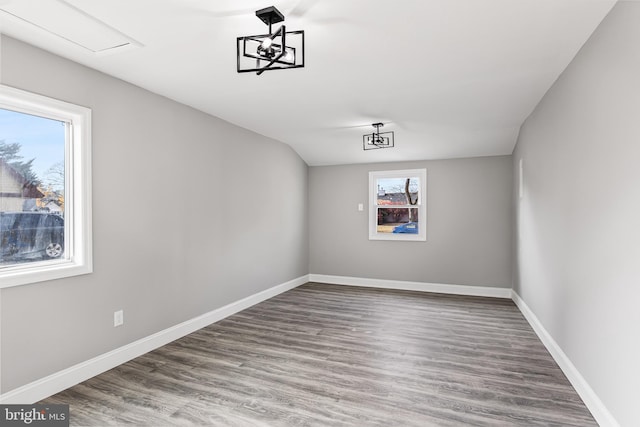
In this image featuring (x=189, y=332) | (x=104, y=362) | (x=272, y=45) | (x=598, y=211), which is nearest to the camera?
(x=272, y=45)

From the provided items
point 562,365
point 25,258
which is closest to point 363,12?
point 25,258

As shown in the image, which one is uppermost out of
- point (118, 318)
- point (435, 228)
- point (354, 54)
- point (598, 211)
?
point (354, 54)

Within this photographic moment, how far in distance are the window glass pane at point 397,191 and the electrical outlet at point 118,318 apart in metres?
4.40

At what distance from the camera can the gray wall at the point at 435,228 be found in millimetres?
5660

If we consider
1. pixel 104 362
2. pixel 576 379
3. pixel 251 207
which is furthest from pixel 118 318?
pixel 576 379

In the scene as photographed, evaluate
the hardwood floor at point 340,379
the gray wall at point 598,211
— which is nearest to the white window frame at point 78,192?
the hardwood floor at point 340,379

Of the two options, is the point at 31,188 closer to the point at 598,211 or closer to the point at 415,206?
the point at 598,211

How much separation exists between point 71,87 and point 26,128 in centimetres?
43

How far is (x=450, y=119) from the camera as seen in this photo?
14.1 feet

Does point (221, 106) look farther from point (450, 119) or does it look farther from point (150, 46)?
point (450, 119)

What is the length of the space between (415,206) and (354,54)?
12.9 ft

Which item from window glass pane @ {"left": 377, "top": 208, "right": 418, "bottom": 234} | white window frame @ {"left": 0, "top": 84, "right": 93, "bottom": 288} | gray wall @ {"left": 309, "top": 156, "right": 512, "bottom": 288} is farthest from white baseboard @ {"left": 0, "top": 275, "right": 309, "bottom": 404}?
window glass pane @ {"left": 377, "top": 208, "right": 418, "bottom": 234}

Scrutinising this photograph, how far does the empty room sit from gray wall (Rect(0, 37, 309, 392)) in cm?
2

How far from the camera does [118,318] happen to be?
10.1 ft
